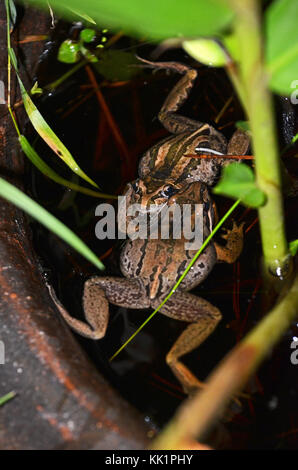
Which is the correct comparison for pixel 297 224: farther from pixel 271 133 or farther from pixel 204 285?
pixel 271 133

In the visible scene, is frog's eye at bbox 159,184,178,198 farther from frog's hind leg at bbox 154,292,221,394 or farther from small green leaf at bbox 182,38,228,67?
small green leaf at bbox 182,38,228,67

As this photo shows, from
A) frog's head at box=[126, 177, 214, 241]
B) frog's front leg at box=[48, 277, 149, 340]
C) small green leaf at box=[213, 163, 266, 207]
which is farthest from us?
frog's head at box=[126, 177, 214, 241]

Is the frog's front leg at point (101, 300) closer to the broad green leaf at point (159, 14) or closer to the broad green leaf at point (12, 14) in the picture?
the broad green leaf at point (159, 14)

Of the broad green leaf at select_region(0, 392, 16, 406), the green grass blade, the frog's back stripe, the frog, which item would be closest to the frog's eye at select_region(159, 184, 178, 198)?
the frog

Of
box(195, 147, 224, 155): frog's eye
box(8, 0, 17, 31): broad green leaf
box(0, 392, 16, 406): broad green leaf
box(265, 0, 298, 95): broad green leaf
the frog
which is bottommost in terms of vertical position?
box(0, 392, 16, 406): broad green leaf

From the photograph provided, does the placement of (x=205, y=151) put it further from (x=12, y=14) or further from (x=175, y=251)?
(x=12, y=14)

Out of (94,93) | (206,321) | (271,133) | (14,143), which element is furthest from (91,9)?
(94,93)

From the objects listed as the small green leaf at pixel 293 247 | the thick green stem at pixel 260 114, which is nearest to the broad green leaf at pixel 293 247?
the small green leaf at pixel 293 247
